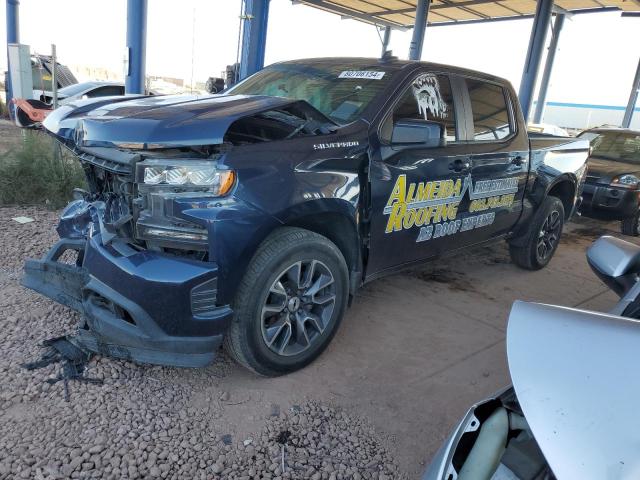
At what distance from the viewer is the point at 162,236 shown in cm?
250

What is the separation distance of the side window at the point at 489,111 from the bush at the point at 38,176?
14.4ft

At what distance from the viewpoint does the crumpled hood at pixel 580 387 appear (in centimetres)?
113

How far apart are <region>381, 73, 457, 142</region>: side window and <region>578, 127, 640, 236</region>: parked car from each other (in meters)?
4.31

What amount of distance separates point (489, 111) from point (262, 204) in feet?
8.72

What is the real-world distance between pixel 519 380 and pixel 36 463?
2.06 m

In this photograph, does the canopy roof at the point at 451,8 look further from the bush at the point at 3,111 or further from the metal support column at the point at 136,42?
the metal support column at the point at 136,42

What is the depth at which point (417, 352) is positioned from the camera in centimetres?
356

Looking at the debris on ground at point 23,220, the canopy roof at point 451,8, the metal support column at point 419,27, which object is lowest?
the debris on ground at point 23,220

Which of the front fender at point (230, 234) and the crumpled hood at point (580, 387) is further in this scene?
the front fender at point (230, 234)

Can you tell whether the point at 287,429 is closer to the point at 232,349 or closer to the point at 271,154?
the point at 232,349

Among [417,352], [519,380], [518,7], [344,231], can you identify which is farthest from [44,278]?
[518,7]

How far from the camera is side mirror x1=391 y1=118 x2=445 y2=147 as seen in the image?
314 centimetres

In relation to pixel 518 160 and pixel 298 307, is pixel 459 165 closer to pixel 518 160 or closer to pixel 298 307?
pixel 518 160

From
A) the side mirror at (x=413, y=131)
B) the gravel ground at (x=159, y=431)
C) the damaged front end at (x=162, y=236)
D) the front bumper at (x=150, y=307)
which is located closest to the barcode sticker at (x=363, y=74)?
the side mirror at (x=413, y=131)
